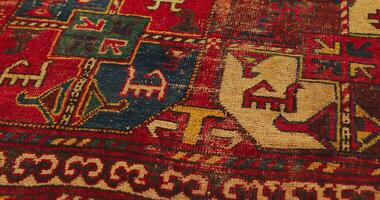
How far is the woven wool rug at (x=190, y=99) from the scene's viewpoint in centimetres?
158

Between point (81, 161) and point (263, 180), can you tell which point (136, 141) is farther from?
point (263, 180)

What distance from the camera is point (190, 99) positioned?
1799mm

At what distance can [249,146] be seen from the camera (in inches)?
65.3

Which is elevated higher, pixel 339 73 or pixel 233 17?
pixel 233 17

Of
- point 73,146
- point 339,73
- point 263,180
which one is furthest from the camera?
point 339,73

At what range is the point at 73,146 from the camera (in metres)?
1.67

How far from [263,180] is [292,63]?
0.51m

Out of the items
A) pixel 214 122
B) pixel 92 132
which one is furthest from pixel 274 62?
pixel 92 132

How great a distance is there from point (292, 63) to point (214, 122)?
0.38 meters

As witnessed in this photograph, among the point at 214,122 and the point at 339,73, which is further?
the point at 339,73

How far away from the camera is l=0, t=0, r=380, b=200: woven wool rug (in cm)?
158

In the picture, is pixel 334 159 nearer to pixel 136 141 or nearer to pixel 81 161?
pixel 136 141

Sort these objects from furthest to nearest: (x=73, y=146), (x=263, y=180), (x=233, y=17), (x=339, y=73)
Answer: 1. (x=233, y=17)
2. (x=339, y=73)
3. (x=73, y=146)
4. (x=263, y=180)

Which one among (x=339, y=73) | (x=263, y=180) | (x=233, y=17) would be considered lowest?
(x=263, y=180)
